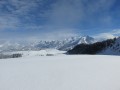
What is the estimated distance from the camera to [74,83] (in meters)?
12.9

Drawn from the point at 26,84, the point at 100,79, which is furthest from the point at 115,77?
the point at 26,84

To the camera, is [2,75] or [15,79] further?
[2,75]

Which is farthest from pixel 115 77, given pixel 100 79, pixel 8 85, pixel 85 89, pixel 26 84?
pixel 8 85

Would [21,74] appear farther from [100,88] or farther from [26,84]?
[100,88]

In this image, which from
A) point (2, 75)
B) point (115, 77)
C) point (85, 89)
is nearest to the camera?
point (85, 89)

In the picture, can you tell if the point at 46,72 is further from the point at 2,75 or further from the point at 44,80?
the point at 2,75

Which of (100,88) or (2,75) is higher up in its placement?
(2,75)

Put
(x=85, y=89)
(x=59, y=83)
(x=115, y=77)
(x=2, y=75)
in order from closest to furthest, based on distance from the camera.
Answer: (x=85, y=89) → (x=59, y=83) → (x=2, y=75) → (x=115, y=77)

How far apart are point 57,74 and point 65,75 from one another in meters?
0.69

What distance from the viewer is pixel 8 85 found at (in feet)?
38.8

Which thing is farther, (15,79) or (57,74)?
(57,74)

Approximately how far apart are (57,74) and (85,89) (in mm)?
3695

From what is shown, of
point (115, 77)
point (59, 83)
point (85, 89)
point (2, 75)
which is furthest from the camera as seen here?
point (115, 77)

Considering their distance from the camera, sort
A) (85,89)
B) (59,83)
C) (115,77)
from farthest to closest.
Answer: (115,77) → (59,83) → (85,89)
